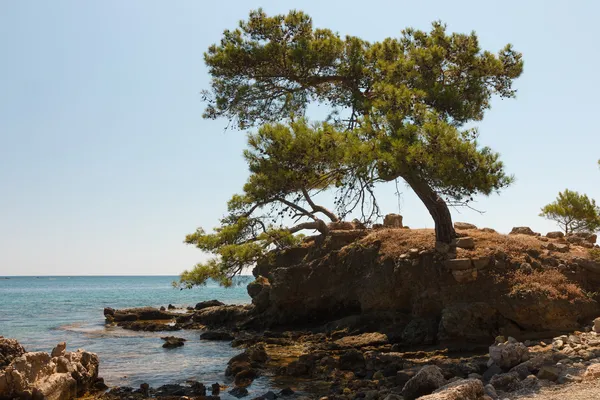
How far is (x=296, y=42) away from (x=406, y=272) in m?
9.19

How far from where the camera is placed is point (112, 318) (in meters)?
35.3

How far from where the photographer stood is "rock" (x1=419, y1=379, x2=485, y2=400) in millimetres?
9148

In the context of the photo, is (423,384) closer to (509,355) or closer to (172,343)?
(509,355)

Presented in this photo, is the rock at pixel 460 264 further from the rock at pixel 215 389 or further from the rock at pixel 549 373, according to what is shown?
the rock at pixel 215 389

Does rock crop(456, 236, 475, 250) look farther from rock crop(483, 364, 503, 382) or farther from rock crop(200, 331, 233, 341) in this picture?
rock crop(200, 331, 233, 341)

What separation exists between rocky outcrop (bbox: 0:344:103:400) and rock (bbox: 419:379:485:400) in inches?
329

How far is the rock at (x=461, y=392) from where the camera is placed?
9.15 m

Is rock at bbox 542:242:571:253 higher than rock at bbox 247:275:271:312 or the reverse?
higher

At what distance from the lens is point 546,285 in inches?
655

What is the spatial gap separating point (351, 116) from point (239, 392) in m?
10.9

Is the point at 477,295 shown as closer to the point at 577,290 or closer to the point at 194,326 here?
the point at 577,290

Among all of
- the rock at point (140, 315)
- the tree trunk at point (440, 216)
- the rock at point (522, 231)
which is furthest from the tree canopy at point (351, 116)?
the rock at point (140, 315)

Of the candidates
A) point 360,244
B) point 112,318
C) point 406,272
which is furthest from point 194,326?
point 406,272

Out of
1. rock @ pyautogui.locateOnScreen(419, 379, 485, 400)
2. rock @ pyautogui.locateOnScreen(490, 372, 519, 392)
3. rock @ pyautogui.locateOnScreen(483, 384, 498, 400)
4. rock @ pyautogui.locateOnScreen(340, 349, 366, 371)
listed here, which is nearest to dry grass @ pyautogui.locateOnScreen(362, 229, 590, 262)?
rock @ pyautogui.locateOnScreen(340, 349, 366, 371)
